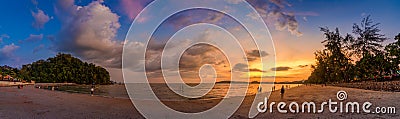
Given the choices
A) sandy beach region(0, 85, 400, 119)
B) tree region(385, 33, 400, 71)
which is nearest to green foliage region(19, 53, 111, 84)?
sandy beach region(0, 85, 400, 119)

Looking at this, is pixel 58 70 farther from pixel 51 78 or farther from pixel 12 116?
pixel 12 116

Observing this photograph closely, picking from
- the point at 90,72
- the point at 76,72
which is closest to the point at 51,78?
the point at 76,72

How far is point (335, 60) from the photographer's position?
7125cm

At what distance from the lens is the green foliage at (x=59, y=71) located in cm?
12825

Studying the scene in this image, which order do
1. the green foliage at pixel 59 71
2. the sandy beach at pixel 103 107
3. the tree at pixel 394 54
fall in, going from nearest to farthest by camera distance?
the sandy beach at pixel 103 107 → the tree at pixel 394 54 → the green foliage at pixel 59 71

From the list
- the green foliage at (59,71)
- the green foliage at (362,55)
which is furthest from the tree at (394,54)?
the green foliage at (59,71)

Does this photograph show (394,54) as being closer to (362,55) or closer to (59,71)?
(362,55)

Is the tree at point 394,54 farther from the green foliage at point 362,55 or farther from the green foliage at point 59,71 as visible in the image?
the green foliage at point 59,71

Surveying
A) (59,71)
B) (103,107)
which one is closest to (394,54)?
(103,107)

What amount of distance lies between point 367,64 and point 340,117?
4949 cm

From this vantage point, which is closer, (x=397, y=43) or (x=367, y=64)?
(x=397, y=43)

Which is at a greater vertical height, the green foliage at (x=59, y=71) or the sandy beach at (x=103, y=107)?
the green foliage at (x=59, y=71)

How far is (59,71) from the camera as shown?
13125 cm

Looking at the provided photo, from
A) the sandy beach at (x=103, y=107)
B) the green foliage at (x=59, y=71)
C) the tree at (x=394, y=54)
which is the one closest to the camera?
the sandy beach at (x=103, y=107)
